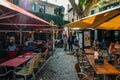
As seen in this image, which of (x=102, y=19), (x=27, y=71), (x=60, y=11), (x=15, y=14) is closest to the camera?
(x=15, y=14)

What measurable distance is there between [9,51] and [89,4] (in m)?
8.33

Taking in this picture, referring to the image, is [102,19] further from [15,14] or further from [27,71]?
[27,71]

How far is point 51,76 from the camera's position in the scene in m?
10.7

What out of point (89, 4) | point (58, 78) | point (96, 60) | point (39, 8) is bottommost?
point (58, 78)

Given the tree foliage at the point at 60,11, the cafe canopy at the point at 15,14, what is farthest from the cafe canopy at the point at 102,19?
the tree foliage at the point at 60,11

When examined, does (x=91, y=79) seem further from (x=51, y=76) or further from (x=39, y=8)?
(x=39, y=8)

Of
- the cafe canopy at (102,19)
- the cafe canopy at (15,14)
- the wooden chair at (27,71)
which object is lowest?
the wooden chair at (27,71)

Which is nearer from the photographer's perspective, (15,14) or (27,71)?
(15,14)

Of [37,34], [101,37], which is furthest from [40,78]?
[37,34]

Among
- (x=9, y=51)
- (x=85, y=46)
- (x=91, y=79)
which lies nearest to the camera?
(x=91, y=79)

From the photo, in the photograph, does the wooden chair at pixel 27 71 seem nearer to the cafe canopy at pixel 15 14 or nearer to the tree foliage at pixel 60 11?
the cafe canopy at pixel 15 14

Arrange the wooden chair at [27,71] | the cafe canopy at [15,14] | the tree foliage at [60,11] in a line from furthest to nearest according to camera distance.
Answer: the tree foliage at [60,11] < the wooden chair at [27,71] < the cafe canopy at [15,14]

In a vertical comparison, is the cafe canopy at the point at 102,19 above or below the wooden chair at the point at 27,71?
above

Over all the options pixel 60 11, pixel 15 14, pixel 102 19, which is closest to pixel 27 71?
pixel 15 14
